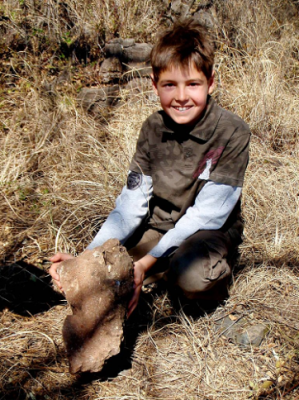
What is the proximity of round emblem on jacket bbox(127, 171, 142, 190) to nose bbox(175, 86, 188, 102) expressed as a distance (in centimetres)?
50

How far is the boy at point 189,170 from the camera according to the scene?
1875 mm

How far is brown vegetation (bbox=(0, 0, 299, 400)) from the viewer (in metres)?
1.86

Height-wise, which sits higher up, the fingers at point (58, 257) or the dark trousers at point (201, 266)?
the fingers at point (58, 257)

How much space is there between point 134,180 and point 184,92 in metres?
0.57

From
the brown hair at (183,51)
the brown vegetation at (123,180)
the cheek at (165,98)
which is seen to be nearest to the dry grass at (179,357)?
the brown vegetation at (123,180)

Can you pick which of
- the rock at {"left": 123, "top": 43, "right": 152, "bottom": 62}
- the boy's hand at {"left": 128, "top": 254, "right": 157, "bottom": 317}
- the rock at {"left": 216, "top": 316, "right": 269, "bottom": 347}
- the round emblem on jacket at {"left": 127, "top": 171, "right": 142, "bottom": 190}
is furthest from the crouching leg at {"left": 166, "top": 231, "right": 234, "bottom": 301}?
the rock at {"left": 123, "top": 43, "right": 152, "bottom": 62}

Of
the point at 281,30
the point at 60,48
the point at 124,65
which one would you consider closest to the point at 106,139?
the point at 124,65

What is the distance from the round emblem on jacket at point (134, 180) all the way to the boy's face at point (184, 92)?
0.40 metres

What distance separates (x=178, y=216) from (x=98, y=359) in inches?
34.5

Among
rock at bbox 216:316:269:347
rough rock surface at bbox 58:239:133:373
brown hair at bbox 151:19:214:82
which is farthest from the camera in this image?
rock at bbox 216:316:269:347

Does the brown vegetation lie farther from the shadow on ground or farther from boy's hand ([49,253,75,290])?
boy's hand ([49,253,75,290])

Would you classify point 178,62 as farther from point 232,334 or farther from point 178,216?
point 232,334

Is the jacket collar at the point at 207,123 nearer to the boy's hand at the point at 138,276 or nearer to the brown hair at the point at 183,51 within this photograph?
the brown hair at the point at 183,51

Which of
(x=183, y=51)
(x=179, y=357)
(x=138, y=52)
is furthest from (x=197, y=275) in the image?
(x=138, y=52)
